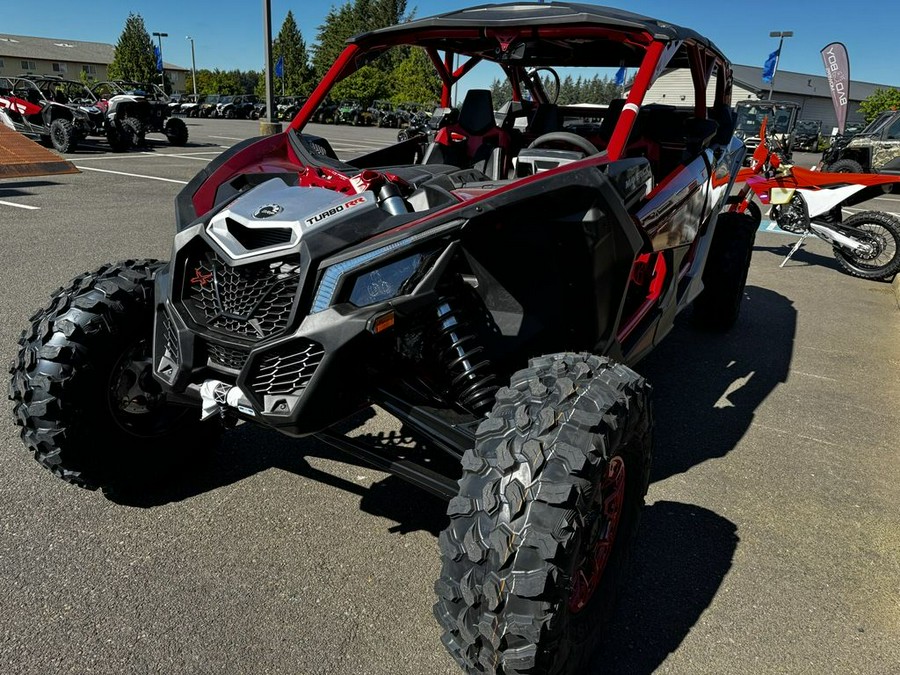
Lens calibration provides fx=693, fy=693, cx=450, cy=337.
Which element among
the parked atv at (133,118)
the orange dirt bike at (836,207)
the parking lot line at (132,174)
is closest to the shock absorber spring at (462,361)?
the orange dirt bike at (836,207)

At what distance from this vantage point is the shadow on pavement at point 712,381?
3.79 meters

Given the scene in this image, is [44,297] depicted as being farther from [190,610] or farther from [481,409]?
[481,409]

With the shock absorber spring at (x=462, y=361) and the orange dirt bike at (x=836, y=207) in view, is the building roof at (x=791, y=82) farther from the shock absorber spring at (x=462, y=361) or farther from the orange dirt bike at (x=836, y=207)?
the shock absorber spring at (x=462, y=361)

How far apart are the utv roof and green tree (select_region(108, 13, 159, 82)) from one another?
258 ft

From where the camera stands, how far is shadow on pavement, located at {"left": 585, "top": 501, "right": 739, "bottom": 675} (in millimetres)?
2342

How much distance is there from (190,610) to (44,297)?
156 inches

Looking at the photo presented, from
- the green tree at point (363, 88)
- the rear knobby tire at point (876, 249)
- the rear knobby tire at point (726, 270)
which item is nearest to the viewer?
the rear knobby tire at point (726, 270)

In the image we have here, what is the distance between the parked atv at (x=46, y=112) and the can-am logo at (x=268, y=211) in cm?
1600

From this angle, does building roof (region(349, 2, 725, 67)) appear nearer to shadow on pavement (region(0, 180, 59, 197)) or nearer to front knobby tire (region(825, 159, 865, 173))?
shadow on pavement (region(0, 180, 59, 197))

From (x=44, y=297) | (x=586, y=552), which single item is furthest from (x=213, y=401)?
(x=44, y=297)

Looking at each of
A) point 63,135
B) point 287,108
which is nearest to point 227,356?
point 63,135

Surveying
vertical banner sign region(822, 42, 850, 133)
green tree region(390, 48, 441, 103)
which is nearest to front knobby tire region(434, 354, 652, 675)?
vertical banner sign region(822, 42, 850, 133)

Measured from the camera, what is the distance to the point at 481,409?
8.09 ft

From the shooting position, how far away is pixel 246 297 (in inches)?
90.4
